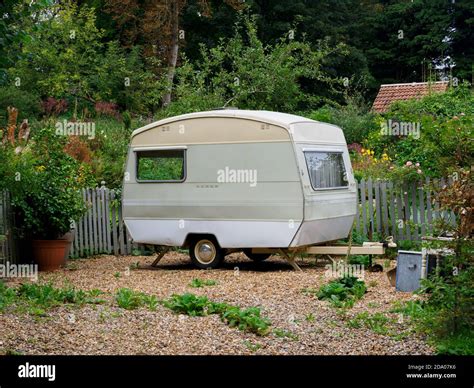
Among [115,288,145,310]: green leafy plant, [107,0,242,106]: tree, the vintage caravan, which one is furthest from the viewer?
[107,0,242,106]: tree

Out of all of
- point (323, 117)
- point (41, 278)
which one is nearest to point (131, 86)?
point (323, 117)

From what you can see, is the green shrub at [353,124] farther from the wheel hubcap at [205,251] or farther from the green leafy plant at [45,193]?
the wheel hubcap at [205,251]

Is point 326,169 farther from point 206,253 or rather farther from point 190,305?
point 190,305

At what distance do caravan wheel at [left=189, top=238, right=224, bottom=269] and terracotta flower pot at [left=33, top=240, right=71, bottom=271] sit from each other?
2.27 metres

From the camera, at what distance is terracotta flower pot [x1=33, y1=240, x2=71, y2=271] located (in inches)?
528

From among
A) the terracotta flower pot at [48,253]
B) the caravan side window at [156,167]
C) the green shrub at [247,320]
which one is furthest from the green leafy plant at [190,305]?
the caravan side window at [156,167]

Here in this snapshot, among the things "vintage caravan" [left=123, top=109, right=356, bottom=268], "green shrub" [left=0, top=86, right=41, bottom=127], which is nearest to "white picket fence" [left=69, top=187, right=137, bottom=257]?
"vintage caravan" [left=123, top=109, right=356, bottom=268]

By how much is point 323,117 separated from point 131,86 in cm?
844

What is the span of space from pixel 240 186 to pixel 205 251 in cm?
139

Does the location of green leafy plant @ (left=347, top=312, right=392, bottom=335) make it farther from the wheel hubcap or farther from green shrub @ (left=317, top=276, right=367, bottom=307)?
the wheel hubcap

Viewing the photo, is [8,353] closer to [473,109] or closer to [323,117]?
[473,109]

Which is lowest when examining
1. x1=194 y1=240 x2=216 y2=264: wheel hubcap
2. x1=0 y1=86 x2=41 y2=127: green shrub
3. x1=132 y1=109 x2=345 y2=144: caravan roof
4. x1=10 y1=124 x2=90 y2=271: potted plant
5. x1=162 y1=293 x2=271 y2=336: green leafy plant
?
x1=162 y1=293 x2=271 y2=336: green leafy plant

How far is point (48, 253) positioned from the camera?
13.5 metres

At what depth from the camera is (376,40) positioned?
41188 mm
